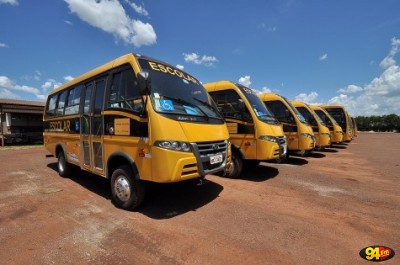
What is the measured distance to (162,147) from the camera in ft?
12.8

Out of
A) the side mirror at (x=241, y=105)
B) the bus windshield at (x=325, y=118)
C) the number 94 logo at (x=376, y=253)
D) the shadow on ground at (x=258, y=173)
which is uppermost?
the side mirror at (x=241, y=105)

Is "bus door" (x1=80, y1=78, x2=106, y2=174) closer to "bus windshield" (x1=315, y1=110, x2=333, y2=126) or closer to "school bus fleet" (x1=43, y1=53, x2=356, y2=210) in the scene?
"school bus fleet" (x1=43, y1=53, x2=356, y2=210)

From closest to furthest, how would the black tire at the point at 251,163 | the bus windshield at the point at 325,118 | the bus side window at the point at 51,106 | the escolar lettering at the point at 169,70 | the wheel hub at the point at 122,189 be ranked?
the wheel hub at the point at 122,189
the escolar lettering at the point at 169,70
the black tire at the point at 251,163
the bus side window at the point at 51,106
the bus windshield at the point at 325,118

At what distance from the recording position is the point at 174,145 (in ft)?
13.0

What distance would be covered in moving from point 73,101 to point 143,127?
3.63 m

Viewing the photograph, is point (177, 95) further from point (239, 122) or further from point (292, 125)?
point (292, 125)

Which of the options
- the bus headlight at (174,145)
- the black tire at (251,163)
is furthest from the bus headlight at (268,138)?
the bus headlight at (174,145)

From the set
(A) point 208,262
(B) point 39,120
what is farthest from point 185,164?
(B) point 39,120

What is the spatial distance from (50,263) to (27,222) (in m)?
1.65

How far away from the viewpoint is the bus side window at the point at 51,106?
26.7 feet

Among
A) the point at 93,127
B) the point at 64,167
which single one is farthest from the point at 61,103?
the point at 93,127

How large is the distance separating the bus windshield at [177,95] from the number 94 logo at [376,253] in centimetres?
318

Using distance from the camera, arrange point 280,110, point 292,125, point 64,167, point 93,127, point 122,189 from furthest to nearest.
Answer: point 280,110 < point 292,125 < point 64,167 < point 93,127 < point 122,189

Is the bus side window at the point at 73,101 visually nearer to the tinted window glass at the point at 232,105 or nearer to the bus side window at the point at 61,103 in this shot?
the bus side window at the point at 61,103
